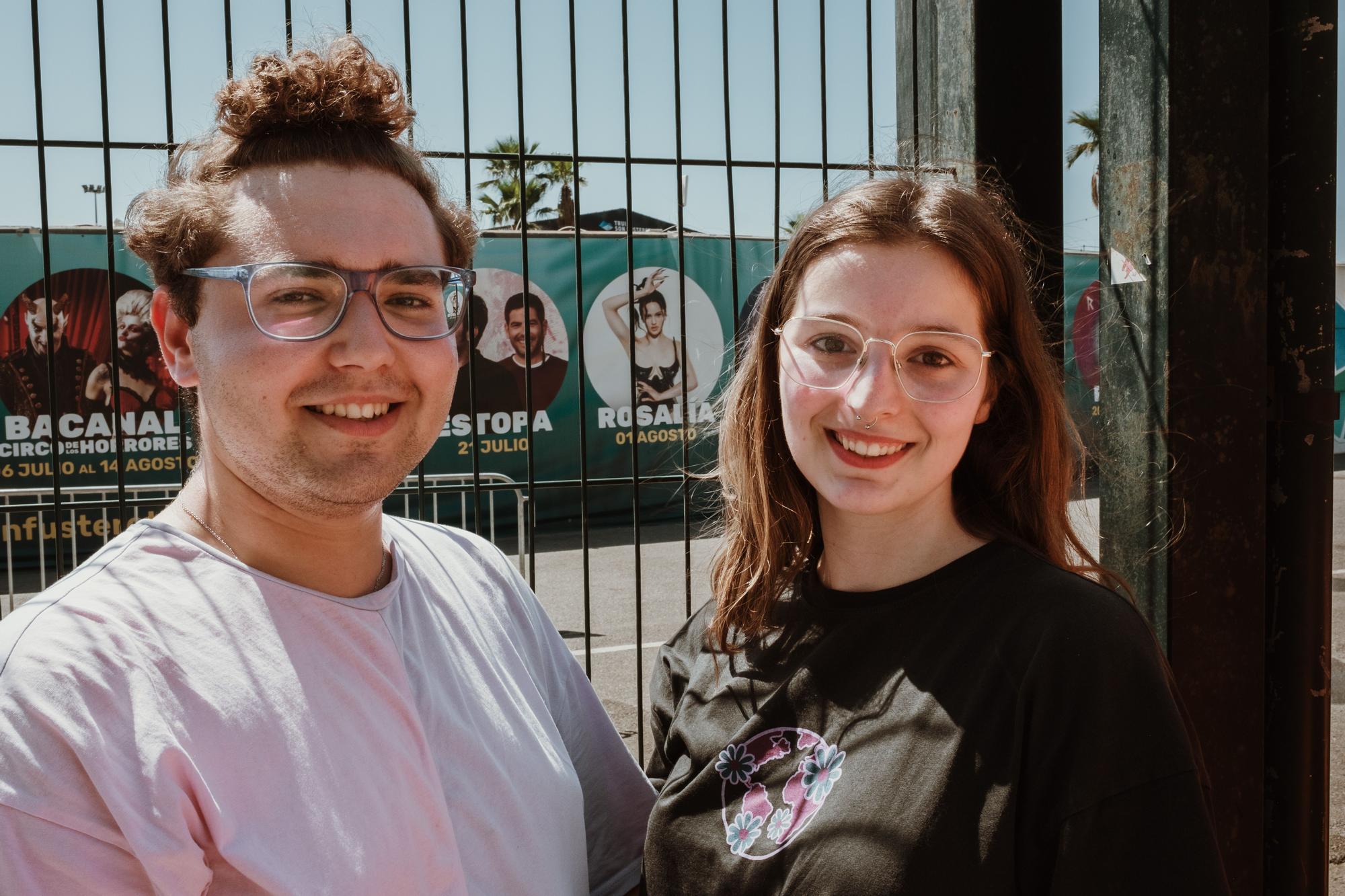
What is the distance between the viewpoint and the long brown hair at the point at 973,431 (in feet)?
5.62

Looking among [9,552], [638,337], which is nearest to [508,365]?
[638,337]

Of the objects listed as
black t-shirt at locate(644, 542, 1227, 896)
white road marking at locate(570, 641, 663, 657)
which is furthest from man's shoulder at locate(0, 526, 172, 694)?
white road marking at locate(570, 641, 663, 657)

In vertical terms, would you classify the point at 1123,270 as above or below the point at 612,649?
above

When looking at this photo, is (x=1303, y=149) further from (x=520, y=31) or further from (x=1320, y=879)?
(x=520, y=31)

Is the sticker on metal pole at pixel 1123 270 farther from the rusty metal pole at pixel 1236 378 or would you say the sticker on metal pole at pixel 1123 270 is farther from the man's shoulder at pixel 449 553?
the man's shoulder at pixel 449 553

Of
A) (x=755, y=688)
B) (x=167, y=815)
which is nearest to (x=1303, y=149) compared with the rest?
(x=755, y=688)

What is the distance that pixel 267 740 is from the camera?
1.35 m

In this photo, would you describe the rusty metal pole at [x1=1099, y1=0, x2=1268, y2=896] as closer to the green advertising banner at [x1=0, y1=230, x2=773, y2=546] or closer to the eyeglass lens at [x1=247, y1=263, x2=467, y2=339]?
the eyeglass lens at [x1=247, y1=263, x2=467, y2=339]

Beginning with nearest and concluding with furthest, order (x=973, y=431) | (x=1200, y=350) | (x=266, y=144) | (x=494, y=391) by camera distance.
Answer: (x=266, y=144) → (x=973, y=431) → (x=1200, y=350) → (x=494, y=391)

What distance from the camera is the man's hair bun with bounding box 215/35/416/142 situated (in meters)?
1.60

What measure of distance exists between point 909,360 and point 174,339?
1.14m

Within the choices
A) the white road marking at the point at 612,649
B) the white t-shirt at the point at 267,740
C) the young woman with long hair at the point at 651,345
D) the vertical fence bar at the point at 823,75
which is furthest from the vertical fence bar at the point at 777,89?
the young woman with long hair at the point at 651,345

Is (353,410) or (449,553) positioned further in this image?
(449,553)

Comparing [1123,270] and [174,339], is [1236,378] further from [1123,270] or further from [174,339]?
[174,339]
